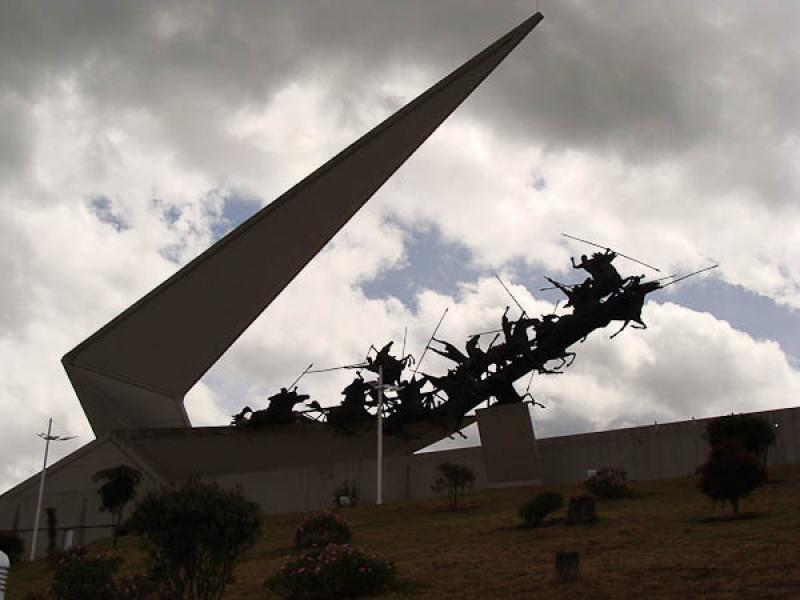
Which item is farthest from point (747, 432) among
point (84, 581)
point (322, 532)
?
point (84, 581)

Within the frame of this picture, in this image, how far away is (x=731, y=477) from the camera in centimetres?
1457

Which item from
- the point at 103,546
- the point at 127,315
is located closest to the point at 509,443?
the point at 103,546

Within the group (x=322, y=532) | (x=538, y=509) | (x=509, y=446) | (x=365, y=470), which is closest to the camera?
(x=538, y=509)

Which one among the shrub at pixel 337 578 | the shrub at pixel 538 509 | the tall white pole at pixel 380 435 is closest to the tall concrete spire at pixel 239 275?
the tall white pole at pixel 380 435

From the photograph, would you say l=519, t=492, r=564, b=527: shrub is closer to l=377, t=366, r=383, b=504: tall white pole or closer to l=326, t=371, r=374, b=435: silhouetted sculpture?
l=377, t=366, r=383, b=504: tall white pole

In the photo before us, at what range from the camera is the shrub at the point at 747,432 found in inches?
790

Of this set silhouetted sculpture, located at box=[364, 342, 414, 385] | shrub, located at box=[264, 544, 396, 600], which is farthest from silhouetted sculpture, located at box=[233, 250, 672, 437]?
shrub, located at box=[264, 544, 396, 600]

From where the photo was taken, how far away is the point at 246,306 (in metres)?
30.3

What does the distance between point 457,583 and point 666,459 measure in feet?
42.9

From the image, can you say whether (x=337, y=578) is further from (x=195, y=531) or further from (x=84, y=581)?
(x=84, y=581)

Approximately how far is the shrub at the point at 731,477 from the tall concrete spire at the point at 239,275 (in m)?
17.4

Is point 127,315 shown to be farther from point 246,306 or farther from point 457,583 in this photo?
point 457,583

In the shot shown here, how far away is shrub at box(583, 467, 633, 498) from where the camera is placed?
19.9 meters

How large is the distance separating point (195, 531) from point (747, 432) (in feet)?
45.0
